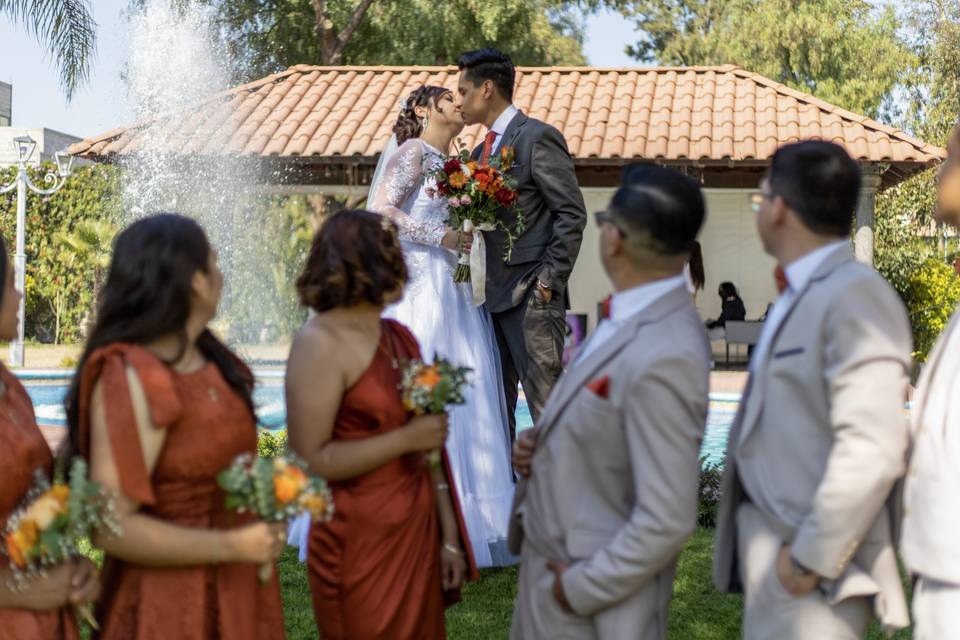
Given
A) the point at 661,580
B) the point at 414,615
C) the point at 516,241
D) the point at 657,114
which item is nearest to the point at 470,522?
the point at 516,241

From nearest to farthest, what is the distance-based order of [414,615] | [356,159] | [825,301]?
1. [825,301]
2. [414,615]
3. [356,159]

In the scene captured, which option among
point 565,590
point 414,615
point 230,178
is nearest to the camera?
point 565,590

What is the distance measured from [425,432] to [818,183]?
128cm

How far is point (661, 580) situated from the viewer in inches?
116

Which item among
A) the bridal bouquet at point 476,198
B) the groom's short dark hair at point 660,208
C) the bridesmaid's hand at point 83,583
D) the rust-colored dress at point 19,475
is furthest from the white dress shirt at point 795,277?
the bridal bouquet at point 476,198

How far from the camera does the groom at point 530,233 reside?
6.00m

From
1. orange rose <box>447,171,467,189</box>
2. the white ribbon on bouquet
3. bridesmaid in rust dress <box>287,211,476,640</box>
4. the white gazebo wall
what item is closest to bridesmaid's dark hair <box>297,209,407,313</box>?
bridesmaid in rust dress <box>287,211,476,640</box>

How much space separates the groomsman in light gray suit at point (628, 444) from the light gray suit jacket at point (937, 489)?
19.6 inches

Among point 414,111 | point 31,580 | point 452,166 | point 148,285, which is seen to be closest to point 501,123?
point 414,111

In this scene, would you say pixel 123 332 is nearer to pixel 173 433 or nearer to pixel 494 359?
pixel 173 433

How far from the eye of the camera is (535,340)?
19.7 ft

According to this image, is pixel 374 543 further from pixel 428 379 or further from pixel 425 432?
pixel 428 379

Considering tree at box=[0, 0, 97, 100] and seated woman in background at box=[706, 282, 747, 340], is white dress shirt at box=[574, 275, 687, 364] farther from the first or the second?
seated woman in background at box=[706, 282, 747, 340]

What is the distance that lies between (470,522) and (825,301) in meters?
3.55
